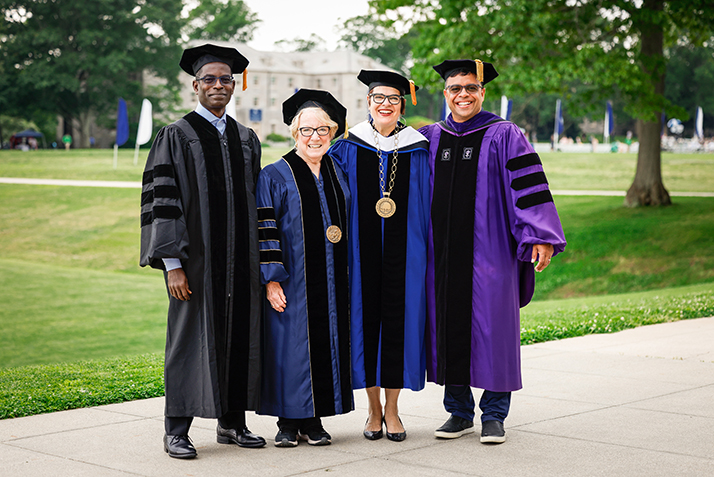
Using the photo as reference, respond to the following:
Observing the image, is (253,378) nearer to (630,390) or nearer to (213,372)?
(213,372)

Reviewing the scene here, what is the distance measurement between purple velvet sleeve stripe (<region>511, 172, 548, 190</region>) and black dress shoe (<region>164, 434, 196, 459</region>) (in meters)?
2.25

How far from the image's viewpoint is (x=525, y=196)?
4578 millimetres

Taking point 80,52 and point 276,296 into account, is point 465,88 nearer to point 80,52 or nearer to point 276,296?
point 276,296

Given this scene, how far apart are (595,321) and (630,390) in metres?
3.46

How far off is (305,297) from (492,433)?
1277mm

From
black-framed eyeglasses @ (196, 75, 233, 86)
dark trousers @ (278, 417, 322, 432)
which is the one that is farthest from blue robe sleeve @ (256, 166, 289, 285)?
dark trousers @ (278, 417, 322, 432)

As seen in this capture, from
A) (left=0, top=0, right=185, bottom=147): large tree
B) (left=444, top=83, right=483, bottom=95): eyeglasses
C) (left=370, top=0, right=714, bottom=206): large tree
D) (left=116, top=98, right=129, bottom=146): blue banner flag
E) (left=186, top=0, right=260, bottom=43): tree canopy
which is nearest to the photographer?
(left=444, top=83, right=483, bottom=95): eyeglasses

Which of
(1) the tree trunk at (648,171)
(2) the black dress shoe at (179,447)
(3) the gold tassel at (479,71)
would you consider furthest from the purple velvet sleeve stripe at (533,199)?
(1) the tree trunk at (648,171)

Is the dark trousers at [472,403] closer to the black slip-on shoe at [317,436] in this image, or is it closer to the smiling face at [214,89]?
the black slip-on shoe at [317,436]

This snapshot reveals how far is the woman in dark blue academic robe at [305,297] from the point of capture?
4527 mm

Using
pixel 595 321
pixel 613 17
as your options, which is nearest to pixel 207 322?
pixel 595 321

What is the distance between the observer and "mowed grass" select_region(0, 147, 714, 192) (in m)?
31.0

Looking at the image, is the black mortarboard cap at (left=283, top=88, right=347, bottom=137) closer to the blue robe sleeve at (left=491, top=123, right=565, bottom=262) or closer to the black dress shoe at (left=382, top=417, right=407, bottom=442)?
the blue robe sleeve at (left=491, top=123, right=565, bottom=262)

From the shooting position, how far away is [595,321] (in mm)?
9227
